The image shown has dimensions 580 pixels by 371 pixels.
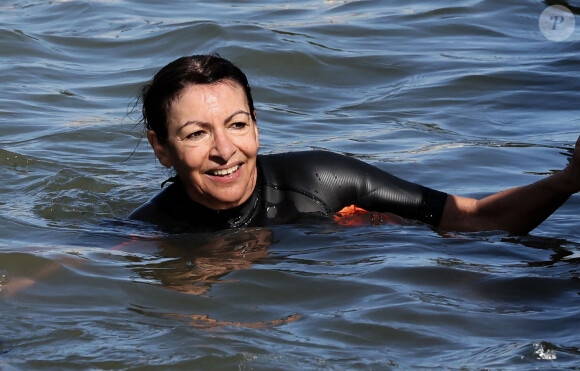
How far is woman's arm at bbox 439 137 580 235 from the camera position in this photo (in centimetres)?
396

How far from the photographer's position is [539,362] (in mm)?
3010

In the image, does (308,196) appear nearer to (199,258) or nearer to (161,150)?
(199,258)

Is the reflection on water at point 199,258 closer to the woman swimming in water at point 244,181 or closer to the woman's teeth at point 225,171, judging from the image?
the woman swimming in water at point 244,181

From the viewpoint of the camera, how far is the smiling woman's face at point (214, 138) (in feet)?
14.0

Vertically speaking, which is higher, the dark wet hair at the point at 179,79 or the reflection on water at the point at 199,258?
the dark wet hair at the point at 179,79

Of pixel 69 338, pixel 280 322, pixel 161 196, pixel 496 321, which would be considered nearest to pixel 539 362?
pixel 496 321

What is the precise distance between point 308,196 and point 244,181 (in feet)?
1.12

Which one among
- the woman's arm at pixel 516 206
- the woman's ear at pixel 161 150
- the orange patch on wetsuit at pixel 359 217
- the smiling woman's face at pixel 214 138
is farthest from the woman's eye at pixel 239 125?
the woman's arm at pixel 516 206

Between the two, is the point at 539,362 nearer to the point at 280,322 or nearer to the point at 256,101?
the point at 280,322

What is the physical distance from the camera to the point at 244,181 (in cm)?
441
